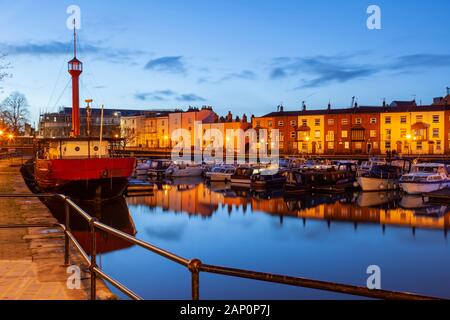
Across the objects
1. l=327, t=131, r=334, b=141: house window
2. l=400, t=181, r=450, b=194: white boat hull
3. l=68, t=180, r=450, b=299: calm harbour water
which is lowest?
l=68, t=180, r=450, b=299: calm harbour water

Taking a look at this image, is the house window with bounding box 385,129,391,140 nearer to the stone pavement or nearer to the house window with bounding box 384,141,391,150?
the house window with bounding box 384,141,391,150

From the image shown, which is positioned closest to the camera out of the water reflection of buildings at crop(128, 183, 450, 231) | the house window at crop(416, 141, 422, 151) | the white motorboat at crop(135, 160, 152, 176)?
the water reflection of buildings at crop(128, 183, 450, 231)

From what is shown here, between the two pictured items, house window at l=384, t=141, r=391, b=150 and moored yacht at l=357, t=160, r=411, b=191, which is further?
house window at l=384, t=141, r=391, b=150

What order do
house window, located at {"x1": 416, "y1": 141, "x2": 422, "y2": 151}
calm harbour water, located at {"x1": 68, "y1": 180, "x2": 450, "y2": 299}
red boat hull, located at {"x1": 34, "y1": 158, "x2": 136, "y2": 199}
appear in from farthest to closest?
house window, located at {"x1": 416, "y1": 141, "x2": 422, "y2": 151}
red boat hull, located at {"x1": 34, "y1": 158, "x2": 136, "y2": 199}
calm harbour water, located at {"x1": 68, "y1": 180, "x2": 450, "y2": 299}

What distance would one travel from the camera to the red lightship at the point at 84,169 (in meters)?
28.8

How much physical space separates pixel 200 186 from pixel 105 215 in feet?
88.0

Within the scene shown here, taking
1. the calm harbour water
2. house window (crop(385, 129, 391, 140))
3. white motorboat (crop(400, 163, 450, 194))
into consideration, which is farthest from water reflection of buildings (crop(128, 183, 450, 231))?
house window (crop(385, 129, 391, 140))

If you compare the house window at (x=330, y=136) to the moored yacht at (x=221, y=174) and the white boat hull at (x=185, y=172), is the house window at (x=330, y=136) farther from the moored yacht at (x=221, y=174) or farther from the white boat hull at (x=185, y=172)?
the moored yacht at (x=221, y=174)

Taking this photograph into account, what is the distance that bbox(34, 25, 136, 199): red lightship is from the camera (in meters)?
28.8

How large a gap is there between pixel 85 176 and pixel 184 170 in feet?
122

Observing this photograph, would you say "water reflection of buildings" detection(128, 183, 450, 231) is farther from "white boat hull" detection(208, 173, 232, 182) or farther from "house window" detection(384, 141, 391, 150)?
"house window" detection(384, 141, 391, 150)

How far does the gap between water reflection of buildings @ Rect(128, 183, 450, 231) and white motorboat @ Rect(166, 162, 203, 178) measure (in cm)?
1514

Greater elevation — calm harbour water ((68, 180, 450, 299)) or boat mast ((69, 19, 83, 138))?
boat mast ((69, 19, 83, 138))

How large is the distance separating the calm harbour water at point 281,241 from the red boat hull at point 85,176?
1.83m
